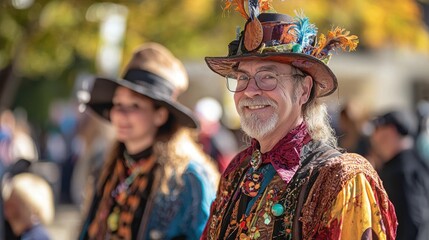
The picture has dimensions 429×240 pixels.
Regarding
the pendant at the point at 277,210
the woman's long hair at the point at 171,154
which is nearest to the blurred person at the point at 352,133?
the woman's long hair at the point at 171,154

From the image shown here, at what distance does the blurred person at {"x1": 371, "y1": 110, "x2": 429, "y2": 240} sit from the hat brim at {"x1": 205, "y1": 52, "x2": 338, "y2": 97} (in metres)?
3.61

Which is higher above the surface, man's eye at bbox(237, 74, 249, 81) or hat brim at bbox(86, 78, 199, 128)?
man's eye at bbox(237, 74, 249, 81)

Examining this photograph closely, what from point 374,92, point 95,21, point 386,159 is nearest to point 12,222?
point 386,159

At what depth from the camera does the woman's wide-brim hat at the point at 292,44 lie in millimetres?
3805

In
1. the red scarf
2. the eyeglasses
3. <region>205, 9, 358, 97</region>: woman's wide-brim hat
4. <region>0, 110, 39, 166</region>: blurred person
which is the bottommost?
<region>0, 110, 39, 166</region>: blurred person

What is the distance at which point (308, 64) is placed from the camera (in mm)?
3818

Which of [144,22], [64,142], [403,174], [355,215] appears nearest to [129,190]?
[355,215]

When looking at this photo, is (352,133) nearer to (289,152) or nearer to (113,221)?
(113,221)

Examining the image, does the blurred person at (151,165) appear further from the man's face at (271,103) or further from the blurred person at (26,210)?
the man's face at (271,103)

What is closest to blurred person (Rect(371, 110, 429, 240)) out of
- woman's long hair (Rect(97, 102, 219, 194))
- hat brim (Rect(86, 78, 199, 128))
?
woman's long hair (Rect(97, 102, 219, 194))

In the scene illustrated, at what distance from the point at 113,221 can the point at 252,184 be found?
6.19 feet

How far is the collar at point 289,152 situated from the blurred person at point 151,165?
1.61 metres

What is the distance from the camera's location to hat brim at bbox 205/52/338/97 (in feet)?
12.3

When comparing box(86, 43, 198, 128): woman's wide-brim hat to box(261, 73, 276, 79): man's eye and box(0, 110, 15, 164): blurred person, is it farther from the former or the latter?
box(0, 110, 15, 164): blurred person
